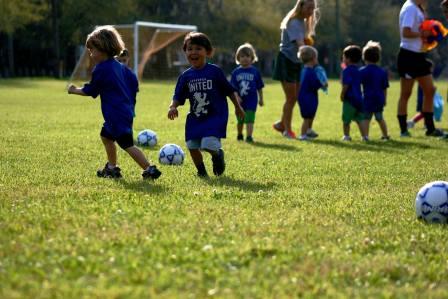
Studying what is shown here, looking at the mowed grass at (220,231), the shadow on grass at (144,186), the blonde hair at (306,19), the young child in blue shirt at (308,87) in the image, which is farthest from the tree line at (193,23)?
the shadow on grass at (144,186)

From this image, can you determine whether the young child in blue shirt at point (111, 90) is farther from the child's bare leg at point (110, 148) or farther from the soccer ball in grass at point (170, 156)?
the soccer ball in grass at point (170, 156)

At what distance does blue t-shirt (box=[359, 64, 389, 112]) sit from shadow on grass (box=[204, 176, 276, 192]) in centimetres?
621

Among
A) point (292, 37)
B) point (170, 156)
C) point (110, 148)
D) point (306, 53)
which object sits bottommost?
point (170, 156)

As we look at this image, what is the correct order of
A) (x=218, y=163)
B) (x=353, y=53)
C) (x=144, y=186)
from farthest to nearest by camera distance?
(x=353, y=53) → (x=218, y=163) → (x=144, y=186)

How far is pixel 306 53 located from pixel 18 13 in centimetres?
4261

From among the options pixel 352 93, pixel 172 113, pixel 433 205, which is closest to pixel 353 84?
pixel 352 93

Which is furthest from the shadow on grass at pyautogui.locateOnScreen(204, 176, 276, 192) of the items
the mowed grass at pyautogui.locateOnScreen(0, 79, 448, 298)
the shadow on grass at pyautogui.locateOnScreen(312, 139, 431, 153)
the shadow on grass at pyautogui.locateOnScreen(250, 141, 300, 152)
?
the shadow on grass at pyautogui.locateOnScreen(312, 139, 431, 153)

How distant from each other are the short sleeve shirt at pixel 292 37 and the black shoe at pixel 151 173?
661cm

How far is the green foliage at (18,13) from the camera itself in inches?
2032

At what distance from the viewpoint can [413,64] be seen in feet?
45.4

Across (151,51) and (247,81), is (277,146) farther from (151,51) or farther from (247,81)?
(151,51)

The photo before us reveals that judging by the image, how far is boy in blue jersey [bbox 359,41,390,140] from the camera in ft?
45.1

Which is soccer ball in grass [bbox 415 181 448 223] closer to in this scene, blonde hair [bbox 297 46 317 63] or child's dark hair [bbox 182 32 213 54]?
child's dark hair [bbox 182 32 213 54]

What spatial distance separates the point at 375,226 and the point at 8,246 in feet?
8.47
